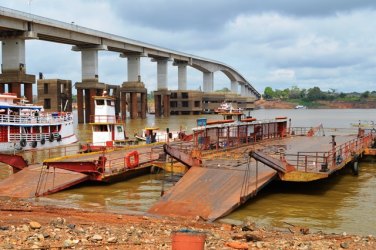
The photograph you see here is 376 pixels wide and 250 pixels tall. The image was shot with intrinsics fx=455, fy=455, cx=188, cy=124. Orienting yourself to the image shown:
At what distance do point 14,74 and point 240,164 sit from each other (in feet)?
146

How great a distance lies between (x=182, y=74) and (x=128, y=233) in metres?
114

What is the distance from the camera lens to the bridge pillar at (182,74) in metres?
121

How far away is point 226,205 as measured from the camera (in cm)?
1522

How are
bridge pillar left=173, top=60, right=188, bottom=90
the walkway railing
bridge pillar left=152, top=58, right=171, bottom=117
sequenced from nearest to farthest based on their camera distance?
the walkway railing → bridge pillar left=152, top=58, right=171, bottom=117 → bridge pillar left=173, top=60, right=188, bottom=90

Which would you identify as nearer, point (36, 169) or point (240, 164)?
point (240, 164)

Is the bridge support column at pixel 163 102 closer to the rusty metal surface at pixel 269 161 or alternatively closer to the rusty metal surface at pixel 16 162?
the rusty metal surface at pixel 16 162

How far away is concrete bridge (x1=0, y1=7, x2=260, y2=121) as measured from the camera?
5666 cm

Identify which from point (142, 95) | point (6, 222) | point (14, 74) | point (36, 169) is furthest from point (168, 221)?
point (142, 95)

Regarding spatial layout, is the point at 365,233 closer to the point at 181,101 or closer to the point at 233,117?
the point at 233,117

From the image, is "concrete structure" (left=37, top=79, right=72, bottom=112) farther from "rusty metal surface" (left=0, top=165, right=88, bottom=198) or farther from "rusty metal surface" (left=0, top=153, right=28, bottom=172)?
"rusty metal surface" (left=0, top=165, right=88, bottom=198)

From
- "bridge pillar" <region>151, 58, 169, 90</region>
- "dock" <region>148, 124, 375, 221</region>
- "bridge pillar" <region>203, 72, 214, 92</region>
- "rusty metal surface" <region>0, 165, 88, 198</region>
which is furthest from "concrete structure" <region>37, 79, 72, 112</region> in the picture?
"bridge pillar" <region>203, 72, 214, 92</region>

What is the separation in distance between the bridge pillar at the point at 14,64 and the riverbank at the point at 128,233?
4539 cm

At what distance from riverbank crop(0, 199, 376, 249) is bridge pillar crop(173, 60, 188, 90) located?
108017 mm

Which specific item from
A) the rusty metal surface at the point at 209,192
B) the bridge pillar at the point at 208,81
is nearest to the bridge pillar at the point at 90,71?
the rusty metal surface at the point at 209,192
